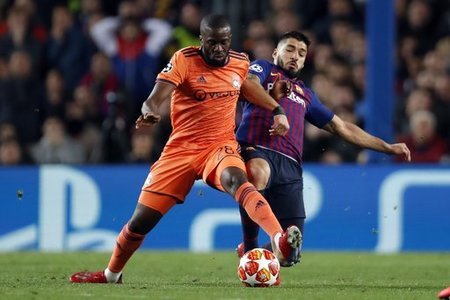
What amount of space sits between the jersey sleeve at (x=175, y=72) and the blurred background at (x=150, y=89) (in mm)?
4916

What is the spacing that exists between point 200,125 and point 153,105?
0.64 meters

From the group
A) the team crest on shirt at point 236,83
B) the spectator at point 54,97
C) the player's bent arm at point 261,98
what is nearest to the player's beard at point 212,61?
the team crest on shirt at point 236,83

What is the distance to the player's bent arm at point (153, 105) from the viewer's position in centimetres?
845

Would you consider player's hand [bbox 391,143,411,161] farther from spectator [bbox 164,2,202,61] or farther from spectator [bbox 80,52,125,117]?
spectator [bbox 80,52,125,117]

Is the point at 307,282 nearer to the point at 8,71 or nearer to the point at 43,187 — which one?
the point at 43,187

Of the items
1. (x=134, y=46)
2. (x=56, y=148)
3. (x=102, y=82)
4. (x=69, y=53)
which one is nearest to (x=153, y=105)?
(x=56, y=148)

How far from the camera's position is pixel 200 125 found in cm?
920

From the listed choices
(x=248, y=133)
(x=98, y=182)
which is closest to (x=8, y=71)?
(x=98, y=182)

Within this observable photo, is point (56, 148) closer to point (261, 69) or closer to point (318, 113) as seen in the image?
point (318, 113)

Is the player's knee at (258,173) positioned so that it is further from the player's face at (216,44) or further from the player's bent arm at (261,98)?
the player's face at (216,44)

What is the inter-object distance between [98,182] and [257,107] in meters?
5.28

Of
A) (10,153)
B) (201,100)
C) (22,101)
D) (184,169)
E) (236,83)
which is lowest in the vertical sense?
(10,153)

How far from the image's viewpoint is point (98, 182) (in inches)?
579

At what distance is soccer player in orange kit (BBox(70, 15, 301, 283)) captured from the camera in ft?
29.4
